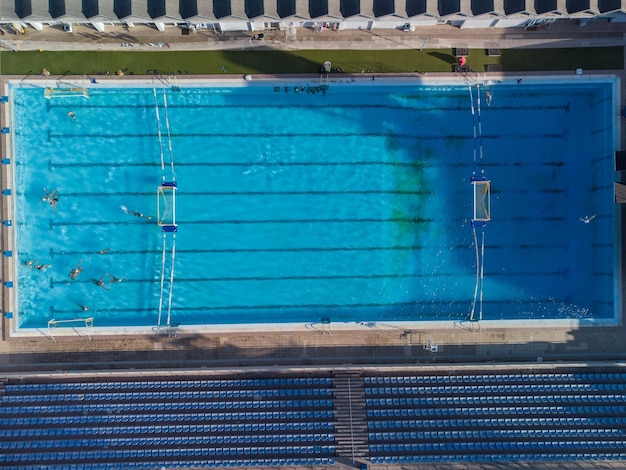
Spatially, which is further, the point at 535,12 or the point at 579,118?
the point at 579,118

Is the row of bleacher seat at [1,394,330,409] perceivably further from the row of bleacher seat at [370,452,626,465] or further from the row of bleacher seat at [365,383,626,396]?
the row of bleacher seat at [370,452,626,465]

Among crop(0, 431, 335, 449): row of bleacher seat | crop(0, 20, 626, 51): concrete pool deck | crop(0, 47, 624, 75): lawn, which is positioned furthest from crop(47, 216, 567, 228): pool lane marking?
crop(0, 431, 335, 449): row of bleacher seat

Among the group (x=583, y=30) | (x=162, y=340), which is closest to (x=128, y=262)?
(x=162, y=340)

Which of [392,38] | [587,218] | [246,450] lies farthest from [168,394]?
[587,218]

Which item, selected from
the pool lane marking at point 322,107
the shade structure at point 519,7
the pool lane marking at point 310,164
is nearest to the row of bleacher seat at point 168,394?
the pool lane marking at point 310,164

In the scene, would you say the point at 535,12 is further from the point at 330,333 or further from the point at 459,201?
the point at 330,333
